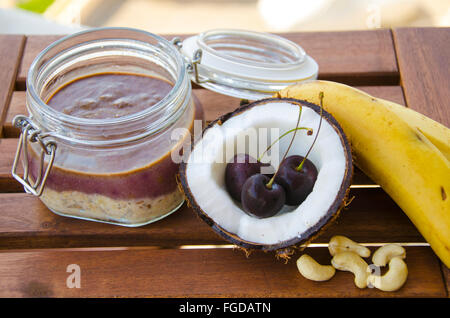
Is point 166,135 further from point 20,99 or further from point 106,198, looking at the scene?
point 20,99

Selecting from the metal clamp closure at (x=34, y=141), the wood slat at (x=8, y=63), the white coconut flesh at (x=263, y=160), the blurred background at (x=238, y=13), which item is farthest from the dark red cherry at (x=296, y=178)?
the blurred background at (x=238, y=13)

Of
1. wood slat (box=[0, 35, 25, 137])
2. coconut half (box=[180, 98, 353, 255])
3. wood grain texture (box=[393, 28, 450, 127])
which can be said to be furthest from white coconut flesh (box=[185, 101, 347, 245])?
wood slat (box=[0, 35, 25, 137])

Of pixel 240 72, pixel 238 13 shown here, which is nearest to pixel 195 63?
pixel 240 72

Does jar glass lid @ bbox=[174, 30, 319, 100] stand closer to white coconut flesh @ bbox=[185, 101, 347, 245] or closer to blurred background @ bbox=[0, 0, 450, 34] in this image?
white coconut flesh @ bbox=[185, 101, 347, 245]

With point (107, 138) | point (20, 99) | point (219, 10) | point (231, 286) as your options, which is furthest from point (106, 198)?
point (219, 10)

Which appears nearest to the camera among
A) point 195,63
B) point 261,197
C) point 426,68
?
point 261,197

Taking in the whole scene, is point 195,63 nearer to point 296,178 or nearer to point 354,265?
point 296,178
